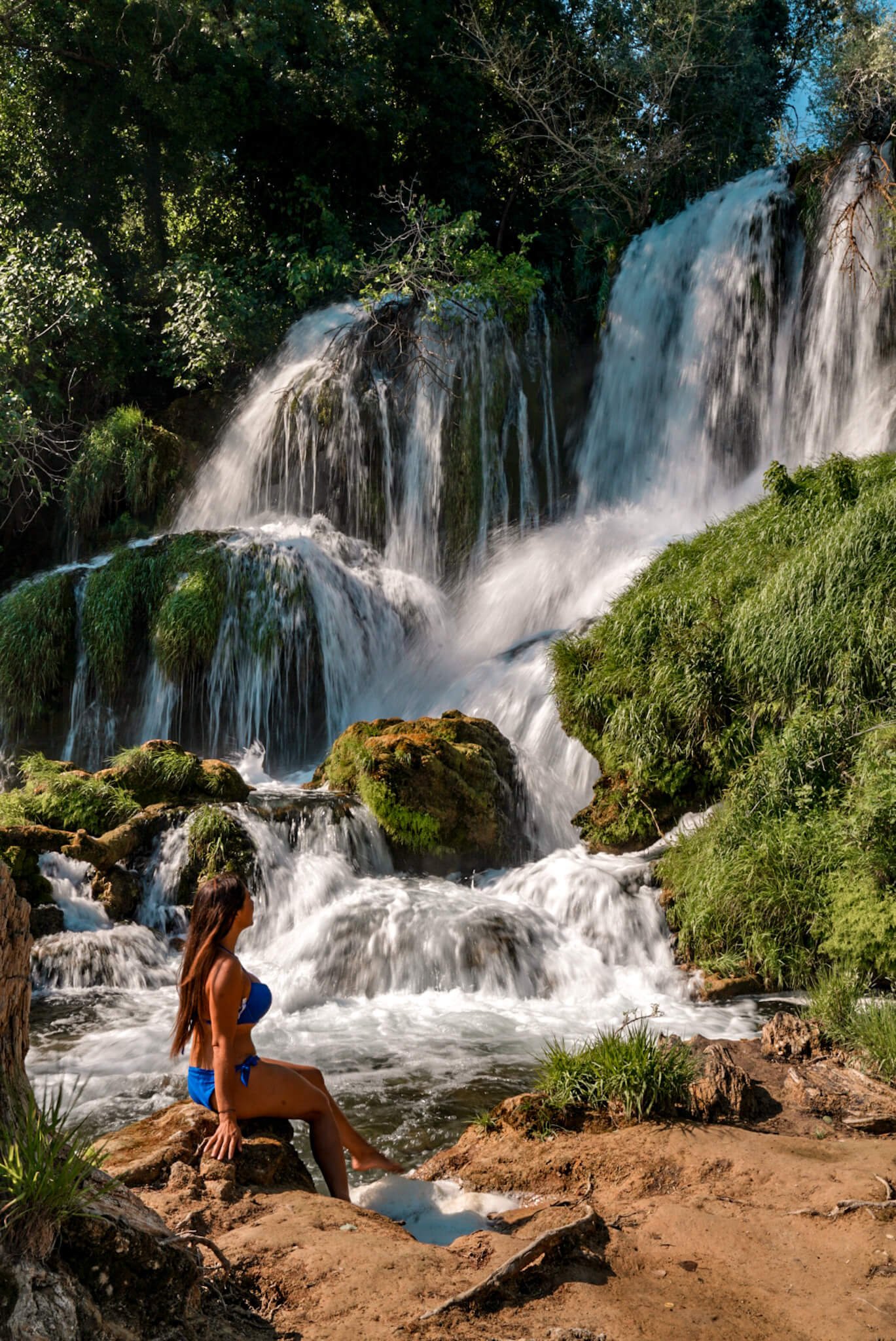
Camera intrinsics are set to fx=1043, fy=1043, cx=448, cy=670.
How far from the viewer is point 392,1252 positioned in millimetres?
2959

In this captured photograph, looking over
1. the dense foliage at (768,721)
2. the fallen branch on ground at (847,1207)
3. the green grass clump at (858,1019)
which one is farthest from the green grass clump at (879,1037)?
the fallen branch on ground at (847,1207)

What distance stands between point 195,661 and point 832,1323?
11.2 m

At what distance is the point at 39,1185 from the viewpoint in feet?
7.20

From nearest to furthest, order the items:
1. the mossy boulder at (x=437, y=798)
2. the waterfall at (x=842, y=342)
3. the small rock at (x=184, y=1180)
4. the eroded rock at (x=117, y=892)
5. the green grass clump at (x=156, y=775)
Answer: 1. the small rock at (x=184, y=1180)
2. the eroded rock at (x=117, y=892)
3. the mossy boulder at (x=437, y=798)
4. the green grass clump at (x=156, y=775)
5. the waterfall at (x=842, y=342)

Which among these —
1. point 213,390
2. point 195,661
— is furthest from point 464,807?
point 213,390

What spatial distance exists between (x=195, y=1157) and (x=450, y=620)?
11.5 meters

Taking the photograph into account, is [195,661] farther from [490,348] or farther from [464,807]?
[490,348]

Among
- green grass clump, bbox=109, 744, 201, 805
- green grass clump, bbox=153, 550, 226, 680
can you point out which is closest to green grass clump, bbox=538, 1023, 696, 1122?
green grass clump, bbox=109, 744, 201, 805

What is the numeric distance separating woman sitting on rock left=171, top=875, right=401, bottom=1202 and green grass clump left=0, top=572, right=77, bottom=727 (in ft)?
32.8

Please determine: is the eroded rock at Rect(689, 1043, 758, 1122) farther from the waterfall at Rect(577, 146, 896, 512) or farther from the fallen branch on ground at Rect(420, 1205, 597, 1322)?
the waterfall at Rect(577, 146, 896, 512)

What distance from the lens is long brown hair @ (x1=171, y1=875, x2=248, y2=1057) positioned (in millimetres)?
3811

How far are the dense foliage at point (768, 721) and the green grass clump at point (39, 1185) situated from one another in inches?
207

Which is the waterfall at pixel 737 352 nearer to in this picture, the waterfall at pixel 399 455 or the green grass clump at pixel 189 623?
the waterfall at pixel 399 455

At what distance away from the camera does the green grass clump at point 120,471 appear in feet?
52.5
